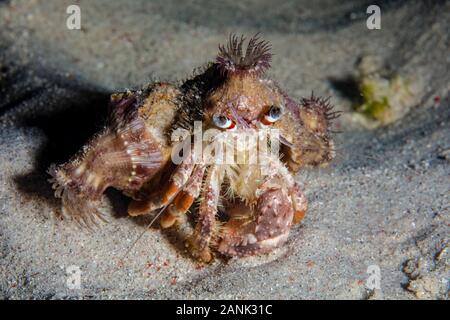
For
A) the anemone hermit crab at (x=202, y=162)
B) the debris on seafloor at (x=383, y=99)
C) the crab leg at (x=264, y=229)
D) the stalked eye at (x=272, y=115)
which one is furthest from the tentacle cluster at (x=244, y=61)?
the debris on seafloor at (x=383, y=99)

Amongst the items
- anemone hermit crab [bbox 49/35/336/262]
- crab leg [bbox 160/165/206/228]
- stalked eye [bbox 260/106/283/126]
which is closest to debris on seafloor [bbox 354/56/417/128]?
anemone hermit crab [bbox 49/35/336/262]

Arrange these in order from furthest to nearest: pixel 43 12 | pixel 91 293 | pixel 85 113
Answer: pixel 43 12 → pixel 85 113 → pixel 91 293

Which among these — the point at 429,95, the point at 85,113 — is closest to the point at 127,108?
the point at 85,113

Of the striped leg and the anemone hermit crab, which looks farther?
A: the striped leg

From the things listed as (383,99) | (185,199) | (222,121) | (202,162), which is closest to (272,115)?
(222,121)

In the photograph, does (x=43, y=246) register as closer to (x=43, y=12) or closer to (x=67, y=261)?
(x=67, y=261)

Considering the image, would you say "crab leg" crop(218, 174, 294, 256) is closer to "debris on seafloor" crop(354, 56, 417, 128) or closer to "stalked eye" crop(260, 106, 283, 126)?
"stalked eye" crop(260, 106, 283, 126)
